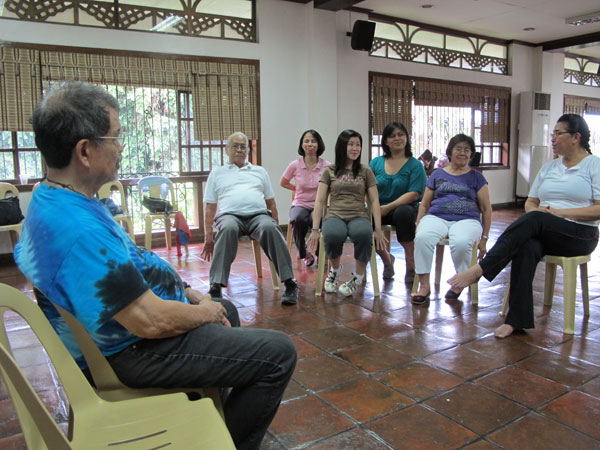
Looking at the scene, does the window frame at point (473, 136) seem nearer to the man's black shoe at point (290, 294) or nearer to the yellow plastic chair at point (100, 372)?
the man's black shoe at point (290, 294)

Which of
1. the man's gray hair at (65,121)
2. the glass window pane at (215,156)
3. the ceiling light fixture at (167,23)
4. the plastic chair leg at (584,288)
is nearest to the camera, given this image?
the man's gray hair at (65,121)

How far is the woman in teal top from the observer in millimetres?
3613

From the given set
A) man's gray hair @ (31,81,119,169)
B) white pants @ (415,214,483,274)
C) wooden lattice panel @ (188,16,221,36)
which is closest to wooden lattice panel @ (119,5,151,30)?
wooden lattice panel @ (188,16,221,36)

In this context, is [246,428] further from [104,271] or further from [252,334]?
[104,271]

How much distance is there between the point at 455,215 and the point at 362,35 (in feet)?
12.3

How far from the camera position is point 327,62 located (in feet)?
19.7

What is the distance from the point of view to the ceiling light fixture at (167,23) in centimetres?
509

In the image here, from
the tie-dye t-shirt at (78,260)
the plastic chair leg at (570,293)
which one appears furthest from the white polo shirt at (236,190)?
the tie-dye t-shirt at (78,260)

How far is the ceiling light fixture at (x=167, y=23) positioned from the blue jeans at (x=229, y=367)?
4681mm

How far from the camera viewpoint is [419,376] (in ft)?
6.82

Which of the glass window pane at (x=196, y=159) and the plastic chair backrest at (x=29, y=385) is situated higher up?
the glass window pane at (x=196, y=159)

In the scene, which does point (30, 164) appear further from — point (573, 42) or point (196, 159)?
point (573, 42)

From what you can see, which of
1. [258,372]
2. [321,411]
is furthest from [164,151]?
[258,372]

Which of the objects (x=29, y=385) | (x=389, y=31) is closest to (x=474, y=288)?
(x=29, y=385)
